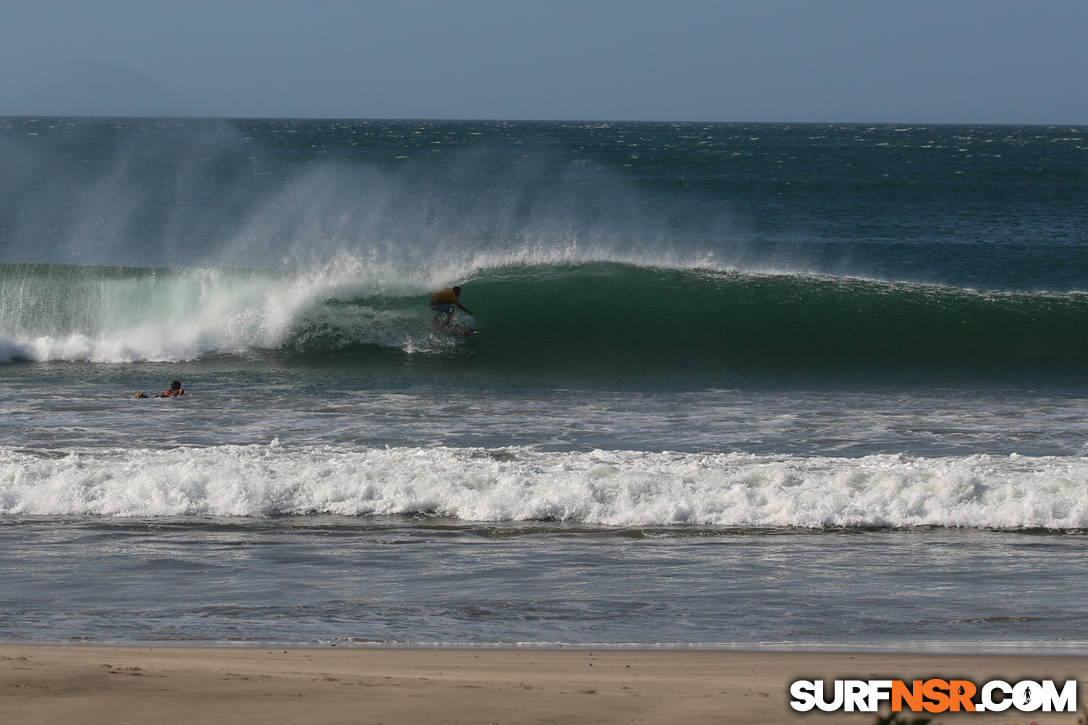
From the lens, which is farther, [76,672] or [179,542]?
[179,542]

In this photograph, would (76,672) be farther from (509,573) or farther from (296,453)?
(296,453)

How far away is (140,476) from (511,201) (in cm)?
3641

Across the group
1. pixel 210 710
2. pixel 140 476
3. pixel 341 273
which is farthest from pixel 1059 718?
pixel 341 273

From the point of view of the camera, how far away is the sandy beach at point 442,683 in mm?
5492

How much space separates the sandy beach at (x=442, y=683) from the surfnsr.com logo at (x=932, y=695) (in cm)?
10

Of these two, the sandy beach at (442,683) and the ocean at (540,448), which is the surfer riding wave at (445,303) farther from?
the sandy beach at (442,683)

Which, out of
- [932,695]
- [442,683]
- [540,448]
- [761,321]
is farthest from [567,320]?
[932,695]

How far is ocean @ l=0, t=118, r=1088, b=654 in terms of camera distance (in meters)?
7.77

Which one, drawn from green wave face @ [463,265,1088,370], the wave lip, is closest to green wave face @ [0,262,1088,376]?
green wave face @ [463,265,1088,370]

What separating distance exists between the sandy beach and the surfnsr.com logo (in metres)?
0.10

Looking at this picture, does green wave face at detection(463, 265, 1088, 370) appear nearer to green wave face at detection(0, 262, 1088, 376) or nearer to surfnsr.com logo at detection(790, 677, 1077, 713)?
green wave face at detection(0, 262, 1088, 376)

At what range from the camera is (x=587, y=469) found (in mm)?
11062

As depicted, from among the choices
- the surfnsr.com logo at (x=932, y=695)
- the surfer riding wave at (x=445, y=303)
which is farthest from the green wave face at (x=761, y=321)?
the surfnsr.com logo at (x=932, y=695)

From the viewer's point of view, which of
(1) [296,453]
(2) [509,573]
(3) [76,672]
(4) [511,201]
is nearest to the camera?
(3) [76,672]
